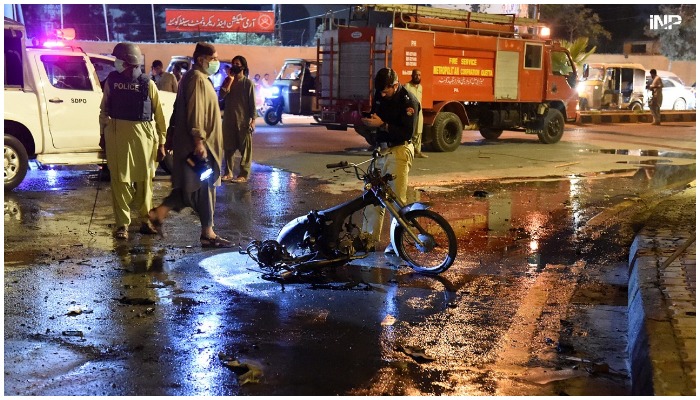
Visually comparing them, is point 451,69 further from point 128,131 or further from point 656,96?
point 656,96

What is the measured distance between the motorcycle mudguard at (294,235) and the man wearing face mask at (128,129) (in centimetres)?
187

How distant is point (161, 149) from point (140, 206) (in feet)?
2.02

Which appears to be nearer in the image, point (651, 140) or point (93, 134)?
point (93, 134)

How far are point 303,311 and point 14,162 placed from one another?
619 centimetres

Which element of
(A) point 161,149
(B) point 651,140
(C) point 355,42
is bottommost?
(B) point 651,140

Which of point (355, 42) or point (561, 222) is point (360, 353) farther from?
point (355, 42)

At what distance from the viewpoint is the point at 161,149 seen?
8258 millimetres

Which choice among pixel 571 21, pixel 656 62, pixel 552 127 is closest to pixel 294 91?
pixel 552 127

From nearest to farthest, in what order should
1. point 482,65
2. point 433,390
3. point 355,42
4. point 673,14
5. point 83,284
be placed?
1. point 433,390
2. point 83,284
3. point 355,42
4. point 482,65
5. point 673,14

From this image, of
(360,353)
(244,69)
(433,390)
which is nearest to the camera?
(433,390)

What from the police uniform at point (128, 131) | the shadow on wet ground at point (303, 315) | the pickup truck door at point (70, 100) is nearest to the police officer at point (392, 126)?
the shadow on wet ground at point (303, 315)

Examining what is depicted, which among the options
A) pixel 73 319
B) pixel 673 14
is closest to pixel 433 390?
pixel 73 319

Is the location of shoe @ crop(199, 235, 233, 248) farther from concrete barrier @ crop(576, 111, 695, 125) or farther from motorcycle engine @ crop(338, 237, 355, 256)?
concrete barrier @ crop(576, 111, 695, 125)

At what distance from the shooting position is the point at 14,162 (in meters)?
10.5
